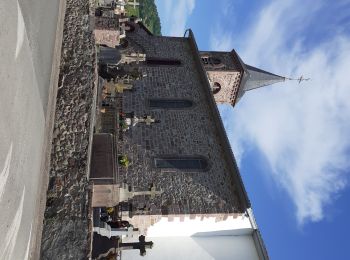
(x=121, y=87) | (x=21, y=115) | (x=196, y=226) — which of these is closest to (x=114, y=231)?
(x=196, y=226)

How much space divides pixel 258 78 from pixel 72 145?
16005 millimetres

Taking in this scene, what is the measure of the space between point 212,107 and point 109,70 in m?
4.81

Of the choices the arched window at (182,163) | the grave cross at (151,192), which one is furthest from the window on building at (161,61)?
the grave cross at (151,192)

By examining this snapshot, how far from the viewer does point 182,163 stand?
14.5 meters

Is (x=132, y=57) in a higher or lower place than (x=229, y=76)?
lower

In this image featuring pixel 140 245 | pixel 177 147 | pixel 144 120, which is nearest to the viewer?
pixel 140 245

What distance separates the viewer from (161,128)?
51.0 feet

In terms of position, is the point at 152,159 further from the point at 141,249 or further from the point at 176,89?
the point at 176,89

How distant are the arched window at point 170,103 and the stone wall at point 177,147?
220 mm

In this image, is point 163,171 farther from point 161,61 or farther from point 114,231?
point 161,61

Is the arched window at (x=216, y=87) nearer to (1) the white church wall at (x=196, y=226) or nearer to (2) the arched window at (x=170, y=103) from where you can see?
(2) the arched window at (x=170, y=103)

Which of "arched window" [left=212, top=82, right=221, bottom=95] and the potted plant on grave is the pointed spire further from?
the potted plant on grave

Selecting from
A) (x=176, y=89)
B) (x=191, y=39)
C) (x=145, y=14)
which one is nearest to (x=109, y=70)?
Answer: (x=176, y=89)

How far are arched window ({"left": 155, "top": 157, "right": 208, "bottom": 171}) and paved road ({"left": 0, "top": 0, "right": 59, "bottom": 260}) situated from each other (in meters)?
6.34
